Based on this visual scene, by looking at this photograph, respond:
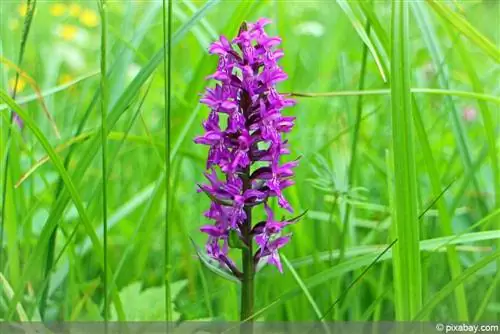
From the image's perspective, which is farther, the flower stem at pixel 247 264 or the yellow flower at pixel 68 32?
the yellow flower at pixel 68 32

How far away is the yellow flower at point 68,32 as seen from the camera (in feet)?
10.2

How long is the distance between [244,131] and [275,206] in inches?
16.6

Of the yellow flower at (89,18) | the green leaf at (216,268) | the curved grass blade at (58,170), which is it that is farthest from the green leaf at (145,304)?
the yellow flower at (89,18)

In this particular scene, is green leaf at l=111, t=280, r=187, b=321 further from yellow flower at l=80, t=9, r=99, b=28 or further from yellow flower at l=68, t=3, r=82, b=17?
yellow flower at l=80, t=9, r=99, b=28

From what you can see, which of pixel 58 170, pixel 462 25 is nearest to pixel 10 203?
pixel 58 170

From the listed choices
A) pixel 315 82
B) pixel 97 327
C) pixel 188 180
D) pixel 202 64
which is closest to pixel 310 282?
pixel 97 327

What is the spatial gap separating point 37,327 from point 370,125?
1.54 meters

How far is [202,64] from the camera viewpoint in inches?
48.7

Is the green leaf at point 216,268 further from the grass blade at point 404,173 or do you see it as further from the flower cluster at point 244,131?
the grass blade at point 404,173

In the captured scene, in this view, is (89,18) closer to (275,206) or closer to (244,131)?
(275,206)

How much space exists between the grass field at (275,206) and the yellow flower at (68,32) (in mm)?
881

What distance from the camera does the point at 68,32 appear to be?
3.32m

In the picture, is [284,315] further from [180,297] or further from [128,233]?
[128,233]

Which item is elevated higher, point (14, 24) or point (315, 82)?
point (14, 24)
